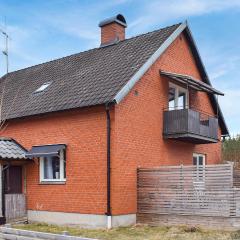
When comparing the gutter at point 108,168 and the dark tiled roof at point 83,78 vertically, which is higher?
the dark tiled roof at point 83,78

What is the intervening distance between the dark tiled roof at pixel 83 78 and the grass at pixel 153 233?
461 cm

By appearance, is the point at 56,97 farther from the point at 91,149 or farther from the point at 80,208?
the point at 80,208

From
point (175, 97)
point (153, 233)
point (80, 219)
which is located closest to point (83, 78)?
point (175, 97)

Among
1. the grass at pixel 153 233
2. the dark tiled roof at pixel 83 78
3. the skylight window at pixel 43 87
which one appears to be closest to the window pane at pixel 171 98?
the dark tiled roof at pixel 83 78

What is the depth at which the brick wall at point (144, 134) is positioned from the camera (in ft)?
54.2

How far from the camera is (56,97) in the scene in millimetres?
19125

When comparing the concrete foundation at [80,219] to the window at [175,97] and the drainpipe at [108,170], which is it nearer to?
the drainpipe at [108,170]

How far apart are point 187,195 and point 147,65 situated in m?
5.49

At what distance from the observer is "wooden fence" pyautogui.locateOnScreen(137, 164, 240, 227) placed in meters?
15.2

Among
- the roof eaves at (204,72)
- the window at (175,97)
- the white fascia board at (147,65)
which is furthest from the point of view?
the roof eaves at (204,72)

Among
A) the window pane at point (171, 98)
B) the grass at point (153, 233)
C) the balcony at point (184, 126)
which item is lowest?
the grass at point (153, 233)

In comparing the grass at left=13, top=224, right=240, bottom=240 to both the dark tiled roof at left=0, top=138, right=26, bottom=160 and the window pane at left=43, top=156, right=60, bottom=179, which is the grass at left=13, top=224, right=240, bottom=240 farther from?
the dark tiled roof at left=0, top=138, right=26, bottom=160


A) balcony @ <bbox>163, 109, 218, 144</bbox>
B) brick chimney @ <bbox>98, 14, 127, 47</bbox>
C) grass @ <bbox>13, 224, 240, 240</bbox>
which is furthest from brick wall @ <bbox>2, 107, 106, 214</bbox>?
brick chimney @ <bbox>98, 14, 127, 47</bbox>

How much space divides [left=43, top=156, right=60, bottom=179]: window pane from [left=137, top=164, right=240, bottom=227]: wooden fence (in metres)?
3.43
